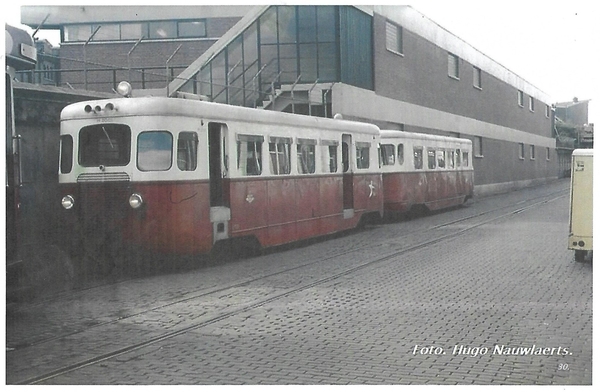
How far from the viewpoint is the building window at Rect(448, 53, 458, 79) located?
30.2 metres

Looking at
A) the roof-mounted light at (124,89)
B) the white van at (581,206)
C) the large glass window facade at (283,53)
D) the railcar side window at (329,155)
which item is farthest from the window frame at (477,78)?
the roof-mounted light at (124,89)

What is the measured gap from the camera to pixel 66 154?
12695mm

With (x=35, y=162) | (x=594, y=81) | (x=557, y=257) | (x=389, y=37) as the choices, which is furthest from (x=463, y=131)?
(x=594, y=81)

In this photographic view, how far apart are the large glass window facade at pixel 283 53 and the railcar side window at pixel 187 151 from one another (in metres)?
7.21

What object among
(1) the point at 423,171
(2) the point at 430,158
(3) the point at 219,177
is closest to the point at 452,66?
(2) the point at 430,158

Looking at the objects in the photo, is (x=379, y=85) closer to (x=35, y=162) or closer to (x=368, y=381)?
(x=35, y=162)

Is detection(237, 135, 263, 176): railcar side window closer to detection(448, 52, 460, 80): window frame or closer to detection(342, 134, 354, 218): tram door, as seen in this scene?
detection(342, 134, 354, 218): tram door

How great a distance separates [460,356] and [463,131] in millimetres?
25887

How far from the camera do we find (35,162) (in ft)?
44.1

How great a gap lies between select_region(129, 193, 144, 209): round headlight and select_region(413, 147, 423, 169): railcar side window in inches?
513

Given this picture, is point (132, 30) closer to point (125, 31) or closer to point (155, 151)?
point (125, 31)

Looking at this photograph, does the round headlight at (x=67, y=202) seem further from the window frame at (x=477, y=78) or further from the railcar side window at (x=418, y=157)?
the window frame at (x=477, y=78)

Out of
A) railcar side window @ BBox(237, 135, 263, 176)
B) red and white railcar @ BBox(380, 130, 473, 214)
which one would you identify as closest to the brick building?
railcar side window @ BBox(237, 135, 263, 176)
